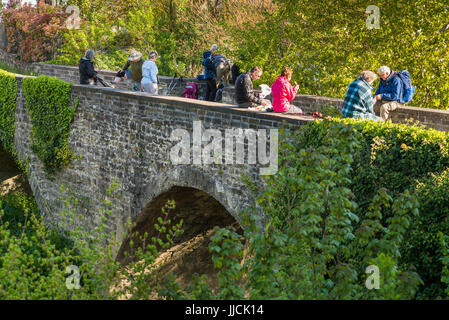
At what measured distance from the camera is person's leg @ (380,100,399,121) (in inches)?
404

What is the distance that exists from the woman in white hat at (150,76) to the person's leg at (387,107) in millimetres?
4692

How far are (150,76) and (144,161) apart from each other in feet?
6.60

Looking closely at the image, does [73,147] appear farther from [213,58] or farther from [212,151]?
[212,151]

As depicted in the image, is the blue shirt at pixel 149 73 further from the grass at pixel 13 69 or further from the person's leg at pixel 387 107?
the grass at pixel 13 69

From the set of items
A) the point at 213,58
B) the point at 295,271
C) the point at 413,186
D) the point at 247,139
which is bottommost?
the point at 295,271

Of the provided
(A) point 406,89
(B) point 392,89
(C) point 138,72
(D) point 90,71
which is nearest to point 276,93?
(B) point 392,89

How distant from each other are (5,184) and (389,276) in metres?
17.6

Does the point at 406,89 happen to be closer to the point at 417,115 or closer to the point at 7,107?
the point at 417,115

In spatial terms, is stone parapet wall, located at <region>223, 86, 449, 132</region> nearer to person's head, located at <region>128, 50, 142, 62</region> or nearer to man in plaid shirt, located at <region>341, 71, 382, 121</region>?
man in plaid shirt, located at <region>341, 71, 382, 121</region>

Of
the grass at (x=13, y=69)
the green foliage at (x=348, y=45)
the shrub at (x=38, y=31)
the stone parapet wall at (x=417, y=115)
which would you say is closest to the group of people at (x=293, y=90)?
the stone parapet wall at (x=417, y=115)

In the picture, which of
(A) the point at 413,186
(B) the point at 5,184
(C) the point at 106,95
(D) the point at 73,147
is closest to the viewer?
(A) the point at 413,186

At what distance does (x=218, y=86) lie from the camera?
47.5 ft

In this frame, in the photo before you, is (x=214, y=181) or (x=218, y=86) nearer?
(x=214, y=181)

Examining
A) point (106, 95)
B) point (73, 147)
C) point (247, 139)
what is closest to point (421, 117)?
point (247, 139)
